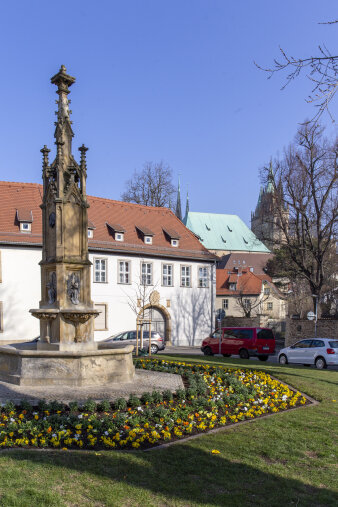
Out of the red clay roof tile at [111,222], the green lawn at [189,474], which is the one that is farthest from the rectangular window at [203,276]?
the green lawn at [189,474]

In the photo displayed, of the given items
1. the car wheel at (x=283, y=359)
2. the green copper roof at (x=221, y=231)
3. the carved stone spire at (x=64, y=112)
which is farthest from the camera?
the green copper roof at (x=221, y=231)

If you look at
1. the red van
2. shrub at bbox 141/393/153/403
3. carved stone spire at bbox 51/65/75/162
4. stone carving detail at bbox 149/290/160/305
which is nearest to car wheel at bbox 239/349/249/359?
the red van

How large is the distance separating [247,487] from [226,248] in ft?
268

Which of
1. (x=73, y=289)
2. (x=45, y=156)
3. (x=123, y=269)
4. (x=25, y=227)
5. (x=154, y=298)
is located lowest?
(x=154, y=298)

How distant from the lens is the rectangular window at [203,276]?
40.2 metres

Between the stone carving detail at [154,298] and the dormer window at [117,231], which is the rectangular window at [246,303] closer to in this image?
the stone carving detail at [154,298]

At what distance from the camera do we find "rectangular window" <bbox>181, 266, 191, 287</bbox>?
39375mm

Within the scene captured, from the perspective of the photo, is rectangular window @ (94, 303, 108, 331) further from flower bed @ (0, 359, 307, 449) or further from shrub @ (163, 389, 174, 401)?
shrub @ (163, 389, 174, 401)

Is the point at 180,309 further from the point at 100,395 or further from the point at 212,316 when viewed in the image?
the point at 100,395

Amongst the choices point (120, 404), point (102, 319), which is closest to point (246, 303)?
point (102, 319)

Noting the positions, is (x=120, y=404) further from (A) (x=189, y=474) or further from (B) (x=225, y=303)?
(B) (x=225, y=303)

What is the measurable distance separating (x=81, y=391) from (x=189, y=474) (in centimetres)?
458

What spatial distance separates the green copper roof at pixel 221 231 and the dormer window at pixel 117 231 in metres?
50.3

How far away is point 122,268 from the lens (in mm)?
36125
